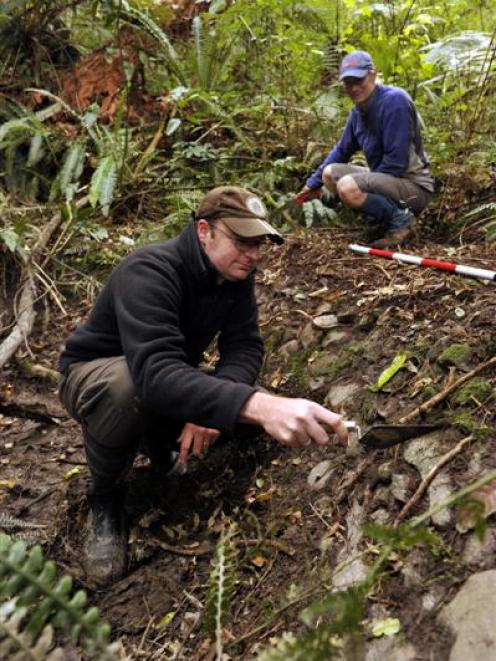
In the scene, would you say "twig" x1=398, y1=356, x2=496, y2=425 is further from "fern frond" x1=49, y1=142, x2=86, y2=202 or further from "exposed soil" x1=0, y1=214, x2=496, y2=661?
"fern frond" x1=49, y1=142, x2=86, y2=202

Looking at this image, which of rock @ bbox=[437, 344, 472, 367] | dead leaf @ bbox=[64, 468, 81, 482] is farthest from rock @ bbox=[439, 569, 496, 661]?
dead leaf @ bbox=[64, 468, 81, 482]

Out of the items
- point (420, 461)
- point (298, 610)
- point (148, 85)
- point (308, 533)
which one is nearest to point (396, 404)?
point (420, 461)

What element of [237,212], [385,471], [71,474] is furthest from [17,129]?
[385,471]

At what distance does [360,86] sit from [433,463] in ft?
10.6

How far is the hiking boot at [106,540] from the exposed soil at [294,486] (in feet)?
0.19

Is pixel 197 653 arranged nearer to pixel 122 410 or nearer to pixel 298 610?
pixel 298 610

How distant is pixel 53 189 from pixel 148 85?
1908mm

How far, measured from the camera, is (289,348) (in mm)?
3535

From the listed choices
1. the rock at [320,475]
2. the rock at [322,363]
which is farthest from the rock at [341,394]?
the rock at [320,475]

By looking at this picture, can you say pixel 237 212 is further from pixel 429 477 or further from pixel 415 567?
pixel 415 567

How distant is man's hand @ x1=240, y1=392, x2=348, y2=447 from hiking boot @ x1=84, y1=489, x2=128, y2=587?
108cm

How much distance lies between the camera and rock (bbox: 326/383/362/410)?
2771mm

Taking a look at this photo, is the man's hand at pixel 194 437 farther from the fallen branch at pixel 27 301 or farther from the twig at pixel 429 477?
the fallen branch at pixel 27 301

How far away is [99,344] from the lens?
2.74m
